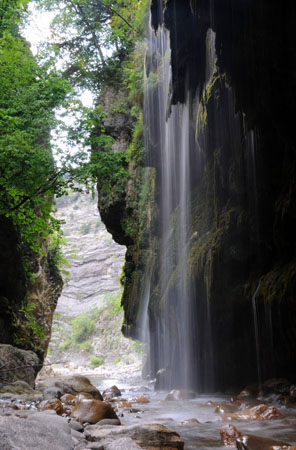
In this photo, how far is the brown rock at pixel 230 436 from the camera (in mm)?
4540

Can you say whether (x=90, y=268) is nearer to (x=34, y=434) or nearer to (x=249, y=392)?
(x=249, y=392)

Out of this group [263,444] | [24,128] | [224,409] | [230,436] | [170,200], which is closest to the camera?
[263,444]

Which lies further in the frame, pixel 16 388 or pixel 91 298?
pixel 91 298

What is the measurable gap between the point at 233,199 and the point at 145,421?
19.8 ft

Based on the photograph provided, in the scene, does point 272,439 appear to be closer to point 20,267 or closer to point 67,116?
point 67,116

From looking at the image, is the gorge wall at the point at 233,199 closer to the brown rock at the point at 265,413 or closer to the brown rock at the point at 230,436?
the brown rock at the point at 265,413

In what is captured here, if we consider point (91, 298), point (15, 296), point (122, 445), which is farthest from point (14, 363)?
point (91, 298)

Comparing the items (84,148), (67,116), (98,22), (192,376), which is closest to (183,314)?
(192,376)

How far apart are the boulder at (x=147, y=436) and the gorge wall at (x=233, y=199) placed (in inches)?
176

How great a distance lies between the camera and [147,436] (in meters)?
4.17

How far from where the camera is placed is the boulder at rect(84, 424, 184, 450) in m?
Answer: 4.10

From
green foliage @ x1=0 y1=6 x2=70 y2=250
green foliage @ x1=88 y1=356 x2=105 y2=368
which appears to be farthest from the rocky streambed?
green foliage @ x1=88 y1=356 x2=105 y2=368

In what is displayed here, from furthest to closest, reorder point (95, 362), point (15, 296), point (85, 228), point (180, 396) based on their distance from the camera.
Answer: point (85, 228) < point (95, 362) < point (15, 296) < point (180, 396)

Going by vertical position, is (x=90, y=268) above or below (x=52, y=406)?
above
